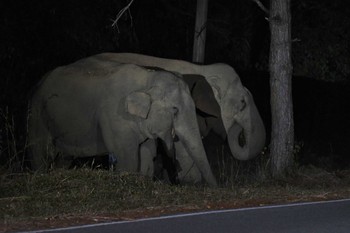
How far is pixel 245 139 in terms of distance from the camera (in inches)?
680

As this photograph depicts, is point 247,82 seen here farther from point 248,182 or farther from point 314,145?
point 248,182

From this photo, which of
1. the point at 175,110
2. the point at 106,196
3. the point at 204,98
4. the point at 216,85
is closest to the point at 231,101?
the point at 216,85

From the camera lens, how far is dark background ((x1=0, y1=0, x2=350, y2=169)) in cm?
1927

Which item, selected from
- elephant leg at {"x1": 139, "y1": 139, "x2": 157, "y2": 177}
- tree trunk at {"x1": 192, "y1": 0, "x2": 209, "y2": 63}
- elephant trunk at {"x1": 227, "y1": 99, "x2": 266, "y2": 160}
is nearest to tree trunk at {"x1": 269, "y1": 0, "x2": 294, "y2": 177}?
elephant trunk at {"x1": 227, "y1": 99, "x2": 266, "y2": 160}

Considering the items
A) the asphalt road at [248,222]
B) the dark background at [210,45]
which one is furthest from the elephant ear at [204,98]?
the asphalt road at [248,222]

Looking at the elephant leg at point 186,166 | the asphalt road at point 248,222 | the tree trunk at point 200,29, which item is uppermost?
the tree trunk at point 200,29

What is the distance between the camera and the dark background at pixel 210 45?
19.3m

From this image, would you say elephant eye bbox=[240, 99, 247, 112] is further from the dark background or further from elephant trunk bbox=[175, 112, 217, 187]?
the dark background

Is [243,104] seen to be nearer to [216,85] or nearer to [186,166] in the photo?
[216,85]

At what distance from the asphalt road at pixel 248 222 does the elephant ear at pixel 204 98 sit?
5.86 m

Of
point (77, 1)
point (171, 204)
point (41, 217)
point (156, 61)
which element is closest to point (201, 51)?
point (156, 61)

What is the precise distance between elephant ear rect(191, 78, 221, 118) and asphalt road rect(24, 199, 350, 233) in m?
5.86

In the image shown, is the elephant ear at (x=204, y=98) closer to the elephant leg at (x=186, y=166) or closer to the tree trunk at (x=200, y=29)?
the elephant leg at (x=186, y=166)

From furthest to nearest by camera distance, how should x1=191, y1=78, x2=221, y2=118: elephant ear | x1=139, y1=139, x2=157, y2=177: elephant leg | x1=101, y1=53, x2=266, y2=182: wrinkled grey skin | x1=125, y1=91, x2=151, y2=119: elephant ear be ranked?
x1=101, y1=53, x2=266, y2=182: wrinkled grey skin, x1=191, y1=78, x2=221, y2=118: elephant ear, x1=139, y1=139, x2=157, y2=177: elephant leg, x1=125, y1=91, x2=151, y2=119: elephant ear
